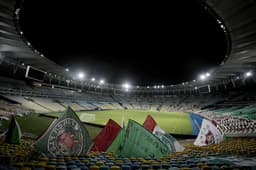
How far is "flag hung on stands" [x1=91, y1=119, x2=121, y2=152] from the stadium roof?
10574 millimetres

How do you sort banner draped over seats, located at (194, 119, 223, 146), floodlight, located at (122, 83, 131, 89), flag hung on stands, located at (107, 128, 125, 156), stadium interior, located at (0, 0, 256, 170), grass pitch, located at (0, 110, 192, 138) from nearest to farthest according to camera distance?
stadium interior, located at (0, 0, 256, 170)
flag hung on stands, located at (107, 128, 125, 156)
banner draped over seats, located at (194, 119, 223, 146)
grass pitch, located at (0, 110, 192, 138)
floodlight, located at (122, 83, 131, 89)

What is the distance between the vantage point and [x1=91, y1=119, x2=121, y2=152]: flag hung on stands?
1034cm

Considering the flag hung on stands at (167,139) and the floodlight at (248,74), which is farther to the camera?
the floodlight at (248,74)

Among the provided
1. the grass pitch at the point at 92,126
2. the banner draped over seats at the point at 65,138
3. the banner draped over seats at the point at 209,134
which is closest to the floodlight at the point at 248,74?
the grass pitch at the point at 92,126

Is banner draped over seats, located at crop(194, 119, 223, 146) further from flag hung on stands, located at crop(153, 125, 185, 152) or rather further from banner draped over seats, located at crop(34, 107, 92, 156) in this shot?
banner draped over seats, located at crop(34, 107, 92, 156)

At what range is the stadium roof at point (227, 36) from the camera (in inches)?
532

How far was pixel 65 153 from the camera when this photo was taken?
7.26 metres

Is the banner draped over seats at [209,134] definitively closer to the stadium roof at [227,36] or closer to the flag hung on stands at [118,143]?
the flag hung on stands at [118,143]

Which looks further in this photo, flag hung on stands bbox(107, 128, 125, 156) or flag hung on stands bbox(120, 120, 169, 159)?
flag hung on stands bbox(107, 128, 125, 156)

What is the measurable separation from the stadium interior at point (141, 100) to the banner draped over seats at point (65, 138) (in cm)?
32

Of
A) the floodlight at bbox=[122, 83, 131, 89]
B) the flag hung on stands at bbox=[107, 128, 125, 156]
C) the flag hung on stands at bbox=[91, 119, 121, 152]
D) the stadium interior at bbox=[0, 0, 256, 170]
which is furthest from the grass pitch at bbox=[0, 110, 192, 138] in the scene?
the floodlight at bbox=[122, 83, 131, 89]

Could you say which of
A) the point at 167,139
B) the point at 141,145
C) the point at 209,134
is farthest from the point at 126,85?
the point at 141,145

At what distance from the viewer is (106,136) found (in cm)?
1036

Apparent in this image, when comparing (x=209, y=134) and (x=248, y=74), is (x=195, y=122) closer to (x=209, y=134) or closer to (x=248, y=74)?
(x=248, y=74)
